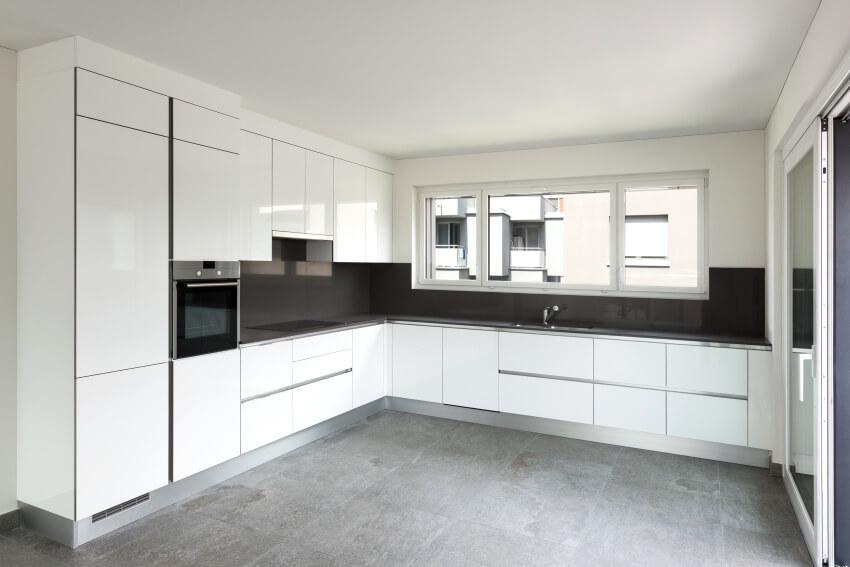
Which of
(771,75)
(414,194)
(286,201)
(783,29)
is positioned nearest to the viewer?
(783,29)

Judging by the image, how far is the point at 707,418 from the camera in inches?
162

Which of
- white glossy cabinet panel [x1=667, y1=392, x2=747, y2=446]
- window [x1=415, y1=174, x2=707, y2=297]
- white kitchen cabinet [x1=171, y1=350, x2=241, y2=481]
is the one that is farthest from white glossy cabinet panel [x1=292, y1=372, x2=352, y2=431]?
white glossy cabinet panel [x1=667, y1=392, x2=747, y2=446]

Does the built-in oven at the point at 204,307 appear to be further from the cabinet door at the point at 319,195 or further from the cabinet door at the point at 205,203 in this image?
the cabinet door at the point at 319,195

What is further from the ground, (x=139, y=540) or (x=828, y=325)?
(x=828, y=325)

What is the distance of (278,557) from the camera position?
2734 millimetres

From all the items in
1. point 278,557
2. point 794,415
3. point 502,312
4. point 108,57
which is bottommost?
point 278,557

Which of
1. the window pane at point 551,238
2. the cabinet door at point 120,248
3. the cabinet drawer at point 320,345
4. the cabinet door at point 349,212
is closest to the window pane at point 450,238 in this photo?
the window pane at point 551,238

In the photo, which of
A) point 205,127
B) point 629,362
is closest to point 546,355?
point 629,362

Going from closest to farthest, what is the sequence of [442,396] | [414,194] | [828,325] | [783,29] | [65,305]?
[828,325]
[783,29]
[65,305]
[442,396]
[414,194]

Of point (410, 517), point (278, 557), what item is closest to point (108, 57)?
point (278, 557)

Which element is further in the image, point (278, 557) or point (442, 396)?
point (442, 396)

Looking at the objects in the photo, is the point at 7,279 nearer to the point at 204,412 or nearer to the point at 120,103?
the point at 120,103

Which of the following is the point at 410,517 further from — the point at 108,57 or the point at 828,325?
the point at 108,57

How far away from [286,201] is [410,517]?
99.8 inches
